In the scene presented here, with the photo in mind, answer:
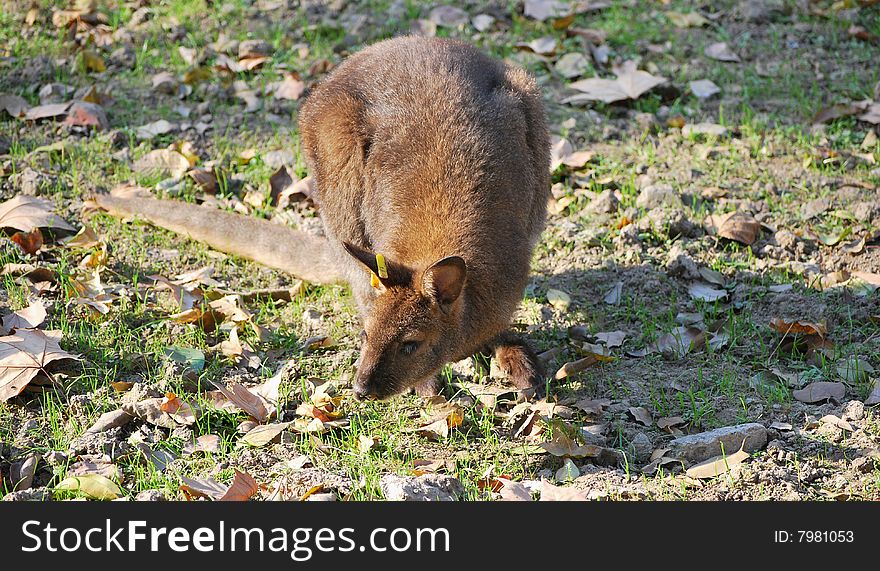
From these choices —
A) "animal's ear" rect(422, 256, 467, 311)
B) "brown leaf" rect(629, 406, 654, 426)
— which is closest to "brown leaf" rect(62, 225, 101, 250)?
"animal's ear" rect(422, 256, 467, 311)

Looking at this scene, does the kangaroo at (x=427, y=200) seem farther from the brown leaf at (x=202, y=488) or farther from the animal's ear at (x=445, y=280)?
the brown leaf at (x=202, y=488)

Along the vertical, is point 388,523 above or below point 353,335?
above

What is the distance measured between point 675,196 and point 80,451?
3.19 metres

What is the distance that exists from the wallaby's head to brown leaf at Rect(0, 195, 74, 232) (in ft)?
6.61

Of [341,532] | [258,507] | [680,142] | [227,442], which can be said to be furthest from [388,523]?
[680,142]

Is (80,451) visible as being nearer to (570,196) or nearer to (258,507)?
(258,507)

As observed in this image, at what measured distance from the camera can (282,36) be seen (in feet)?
22.5

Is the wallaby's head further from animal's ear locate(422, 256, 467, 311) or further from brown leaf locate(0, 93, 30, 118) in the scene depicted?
brown leaf locate(0, 93, 30, 118)

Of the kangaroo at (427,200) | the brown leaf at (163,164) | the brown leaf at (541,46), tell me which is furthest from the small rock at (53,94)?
the brown leaf at (541,46)

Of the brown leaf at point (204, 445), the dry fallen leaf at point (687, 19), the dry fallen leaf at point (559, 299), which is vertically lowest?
the dry fallen leaf at point (559, 299)

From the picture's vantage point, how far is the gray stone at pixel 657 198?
531 centimetres

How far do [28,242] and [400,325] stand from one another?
2115 millimetres

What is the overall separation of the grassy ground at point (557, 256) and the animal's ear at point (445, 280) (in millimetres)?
500

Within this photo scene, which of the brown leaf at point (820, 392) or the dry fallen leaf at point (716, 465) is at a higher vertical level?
the dry fallen leaf at point (716, 465)
